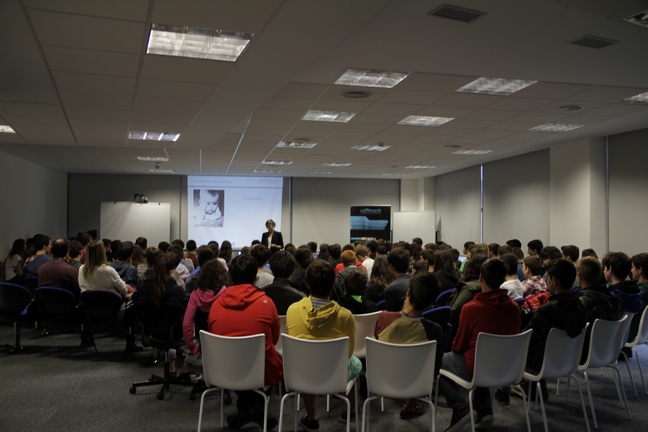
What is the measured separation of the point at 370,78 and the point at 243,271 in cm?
270

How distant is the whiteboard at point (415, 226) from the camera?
14164 mm

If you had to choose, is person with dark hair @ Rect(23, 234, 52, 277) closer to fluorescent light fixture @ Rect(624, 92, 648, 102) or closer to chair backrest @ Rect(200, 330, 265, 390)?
chair backrest @ Rect(200, 330, 265, 390)

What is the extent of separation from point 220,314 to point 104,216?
38.0 feet

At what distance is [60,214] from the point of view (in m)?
13.6

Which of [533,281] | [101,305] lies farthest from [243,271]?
[533,281]

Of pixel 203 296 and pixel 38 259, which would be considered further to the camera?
pixel 38 259

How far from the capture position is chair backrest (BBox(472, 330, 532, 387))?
2903 mm

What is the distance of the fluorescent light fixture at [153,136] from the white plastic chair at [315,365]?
520 centimetres

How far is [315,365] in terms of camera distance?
9.07 ft

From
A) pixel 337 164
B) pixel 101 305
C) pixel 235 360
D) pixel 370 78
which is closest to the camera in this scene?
pixel 235 360

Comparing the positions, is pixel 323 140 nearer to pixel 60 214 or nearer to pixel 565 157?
pixel 565 157

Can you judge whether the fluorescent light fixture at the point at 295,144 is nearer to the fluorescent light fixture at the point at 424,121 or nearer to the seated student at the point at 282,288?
the fluorescent light fixture at the point at 424,121

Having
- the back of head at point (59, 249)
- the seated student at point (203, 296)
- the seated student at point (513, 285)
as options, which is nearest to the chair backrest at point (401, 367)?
the seated student at point (203, 296)

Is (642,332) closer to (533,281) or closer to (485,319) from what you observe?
(533,281)
